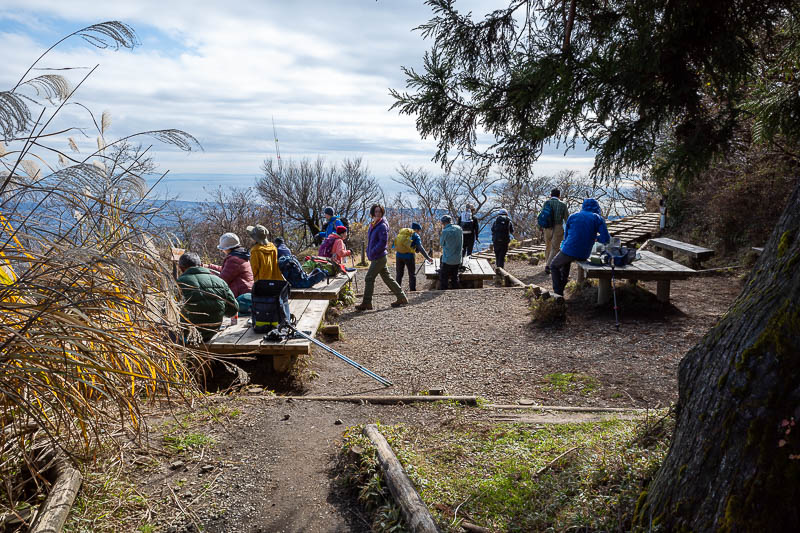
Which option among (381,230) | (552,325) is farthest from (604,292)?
(381,230)

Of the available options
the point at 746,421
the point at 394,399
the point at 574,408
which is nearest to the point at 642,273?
the point at 574,408

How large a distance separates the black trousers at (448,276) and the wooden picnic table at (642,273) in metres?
3.65

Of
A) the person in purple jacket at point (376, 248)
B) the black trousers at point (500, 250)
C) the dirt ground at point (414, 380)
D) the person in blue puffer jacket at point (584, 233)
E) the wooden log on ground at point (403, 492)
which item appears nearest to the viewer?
the wooden log on ground at point (403, 492)

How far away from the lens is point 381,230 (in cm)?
925

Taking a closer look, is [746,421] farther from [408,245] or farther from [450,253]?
[450,253]

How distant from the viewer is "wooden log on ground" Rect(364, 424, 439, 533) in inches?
95.7

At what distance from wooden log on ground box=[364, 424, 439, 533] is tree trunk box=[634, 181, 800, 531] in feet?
3.17

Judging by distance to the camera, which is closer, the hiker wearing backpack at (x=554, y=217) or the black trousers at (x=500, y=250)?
the hiker wearing backpack at (x=554, y=217)

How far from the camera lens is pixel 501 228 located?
12.8m

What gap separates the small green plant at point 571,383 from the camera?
17.1 ft

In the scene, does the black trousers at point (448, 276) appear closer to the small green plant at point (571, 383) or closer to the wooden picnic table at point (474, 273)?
the wooden picnic table at point (474, 273)

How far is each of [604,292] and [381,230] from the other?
3932mm

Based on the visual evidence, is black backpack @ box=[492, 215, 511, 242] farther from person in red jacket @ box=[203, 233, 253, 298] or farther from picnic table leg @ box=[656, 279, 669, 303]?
person in red jacket @ box=[203, 233, 253, 298]

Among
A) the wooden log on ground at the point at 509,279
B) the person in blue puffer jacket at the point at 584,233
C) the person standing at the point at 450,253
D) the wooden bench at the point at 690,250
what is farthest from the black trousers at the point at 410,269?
the wooden bench at the point at 690,250
